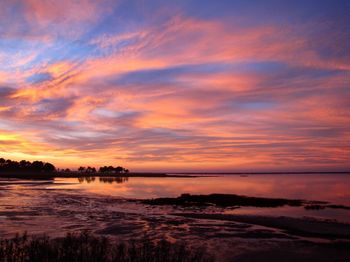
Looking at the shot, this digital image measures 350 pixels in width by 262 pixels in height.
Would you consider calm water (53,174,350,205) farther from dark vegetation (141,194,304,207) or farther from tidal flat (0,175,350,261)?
tidal flat (0,175,350,261)

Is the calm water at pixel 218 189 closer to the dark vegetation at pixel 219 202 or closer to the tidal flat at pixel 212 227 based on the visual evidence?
the dark vegetation at pixel 219 202

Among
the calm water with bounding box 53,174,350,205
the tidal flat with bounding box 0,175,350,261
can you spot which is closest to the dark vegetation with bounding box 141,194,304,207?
the tidal flat with bounding box 0,175,350,261

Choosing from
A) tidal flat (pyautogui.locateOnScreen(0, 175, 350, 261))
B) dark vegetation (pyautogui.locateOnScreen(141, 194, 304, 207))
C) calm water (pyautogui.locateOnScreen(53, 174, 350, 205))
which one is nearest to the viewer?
tidal flat (pyautogui.locateOnScreen(0, 175, 350, 261))

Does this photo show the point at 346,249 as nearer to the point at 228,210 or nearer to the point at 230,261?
the point at 230,261

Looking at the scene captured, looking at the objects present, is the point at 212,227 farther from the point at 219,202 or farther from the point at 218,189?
the point at 218,189

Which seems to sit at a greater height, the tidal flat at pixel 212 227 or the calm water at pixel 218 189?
the calm water at pixel 218 189

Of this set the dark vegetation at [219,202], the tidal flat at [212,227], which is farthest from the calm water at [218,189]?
the tidal flat at [212,227]

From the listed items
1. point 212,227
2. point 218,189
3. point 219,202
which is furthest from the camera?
point 218,189

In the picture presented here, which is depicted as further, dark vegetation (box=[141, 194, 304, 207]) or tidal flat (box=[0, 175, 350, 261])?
dark vegetation (box=[141, 194, 304, 207])

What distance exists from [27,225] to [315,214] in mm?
26712

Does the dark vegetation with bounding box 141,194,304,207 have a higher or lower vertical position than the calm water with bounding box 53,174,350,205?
lower

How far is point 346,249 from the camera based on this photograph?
21.4m

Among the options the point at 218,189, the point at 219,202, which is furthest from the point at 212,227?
the point at 218,189

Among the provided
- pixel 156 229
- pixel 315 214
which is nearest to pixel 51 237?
pixel 156 229
